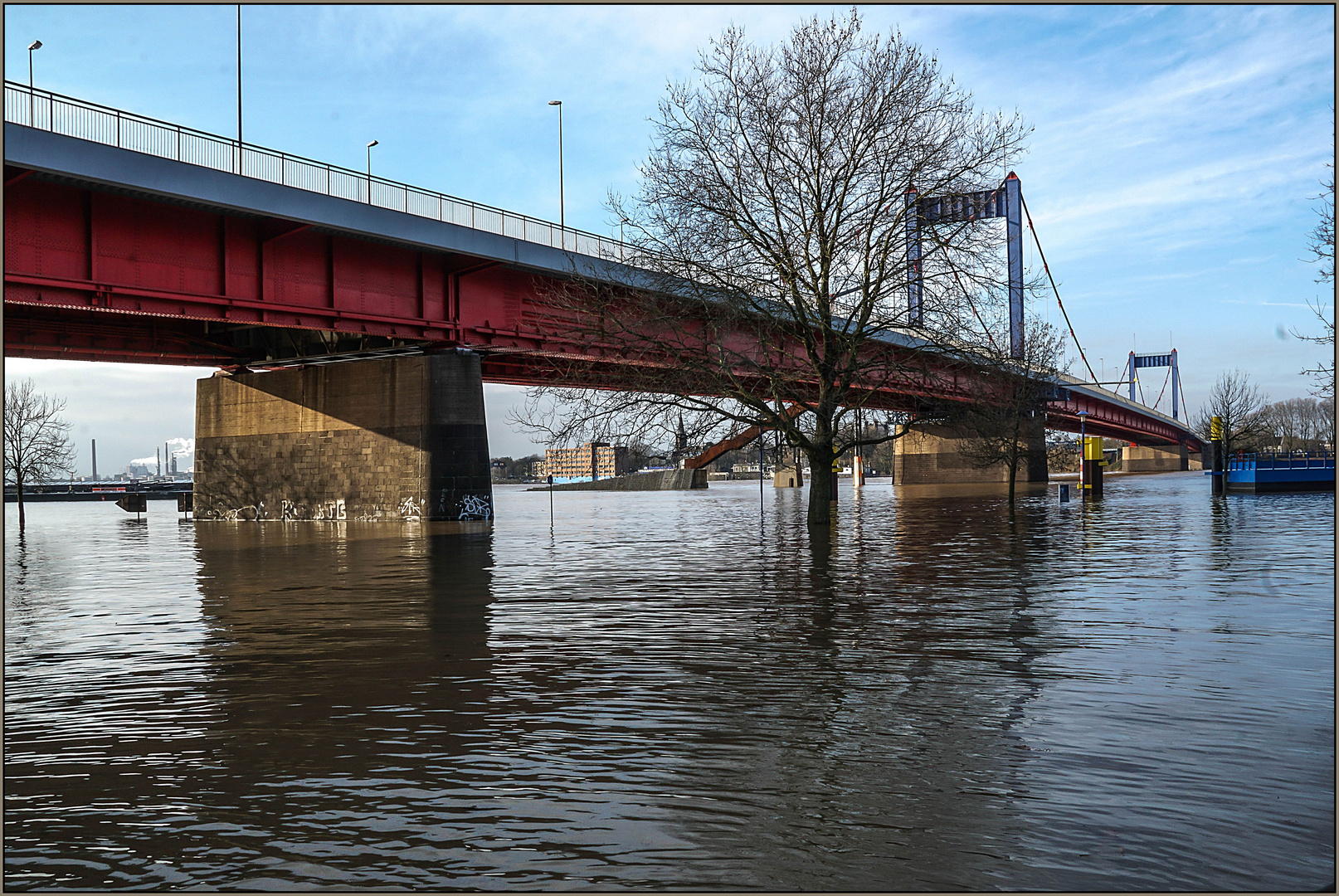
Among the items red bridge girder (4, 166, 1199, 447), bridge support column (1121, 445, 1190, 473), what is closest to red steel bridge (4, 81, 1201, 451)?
red bridge girder (4, 166, 1199, 447)

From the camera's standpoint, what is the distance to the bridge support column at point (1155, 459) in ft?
411

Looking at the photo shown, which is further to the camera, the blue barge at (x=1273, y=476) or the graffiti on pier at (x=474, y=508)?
the blue barge at (x=1273, y=476)

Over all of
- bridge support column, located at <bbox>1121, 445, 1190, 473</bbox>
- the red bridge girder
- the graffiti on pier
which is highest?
the red bridge girder

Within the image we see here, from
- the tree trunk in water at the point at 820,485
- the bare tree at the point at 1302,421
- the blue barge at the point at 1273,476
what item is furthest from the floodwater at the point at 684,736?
the bare tree at the point at 1302,421

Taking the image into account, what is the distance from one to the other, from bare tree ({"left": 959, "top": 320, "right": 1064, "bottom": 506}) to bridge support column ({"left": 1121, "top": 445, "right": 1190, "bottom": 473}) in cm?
8391

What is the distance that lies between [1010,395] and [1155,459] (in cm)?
10396

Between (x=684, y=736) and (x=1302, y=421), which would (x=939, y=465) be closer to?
(x=684, y=736)

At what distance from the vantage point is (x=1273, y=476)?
51562mm

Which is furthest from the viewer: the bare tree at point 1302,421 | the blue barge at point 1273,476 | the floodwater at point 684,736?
the bare tree at point 1302,421

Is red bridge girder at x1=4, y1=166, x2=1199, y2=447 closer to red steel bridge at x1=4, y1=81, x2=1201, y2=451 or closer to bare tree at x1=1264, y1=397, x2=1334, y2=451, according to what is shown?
red steel bridge at x1=4, y1=81, x2=1201, y2=451

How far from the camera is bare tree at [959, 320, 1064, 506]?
30703mm

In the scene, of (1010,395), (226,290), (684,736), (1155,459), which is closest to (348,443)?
(226,290)

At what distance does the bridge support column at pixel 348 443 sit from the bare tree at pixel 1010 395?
16782 mm

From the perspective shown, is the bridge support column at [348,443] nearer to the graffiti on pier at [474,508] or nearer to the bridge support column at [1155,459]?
the graffiti on pier at [474,508]
